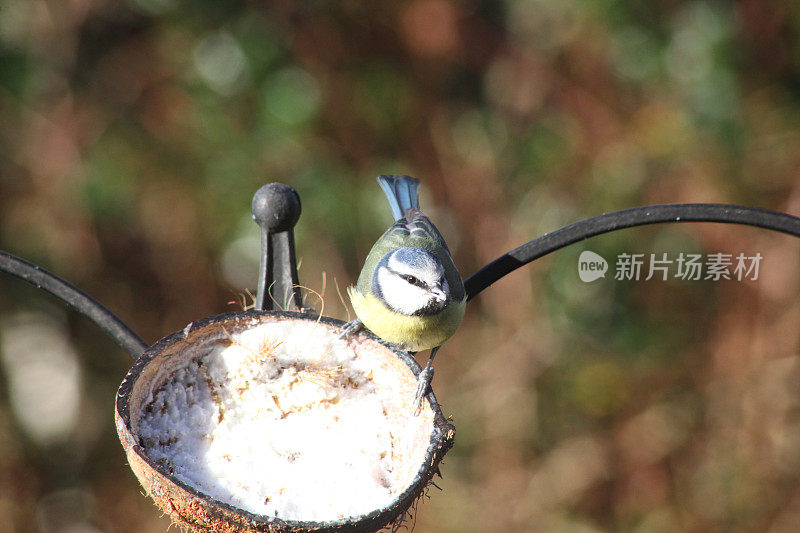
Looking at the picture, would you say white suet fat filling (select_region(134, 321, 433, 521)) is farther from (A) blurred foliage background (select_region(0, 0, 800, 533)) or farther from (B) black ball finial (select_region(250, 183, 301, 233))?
(A) blurred foliage background (select_region(0, 0, 800, 533))

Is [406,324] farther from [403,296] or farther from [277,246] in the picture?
[277,246]

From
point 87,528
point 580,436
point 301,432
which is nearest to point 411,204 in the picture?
point 301,432

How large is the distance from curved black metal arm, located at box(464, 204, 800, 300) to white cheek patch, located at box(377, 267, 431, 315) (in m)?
0.35

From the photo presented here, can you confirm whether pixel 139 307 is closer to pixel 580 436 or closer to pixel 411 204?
pixel 411 204

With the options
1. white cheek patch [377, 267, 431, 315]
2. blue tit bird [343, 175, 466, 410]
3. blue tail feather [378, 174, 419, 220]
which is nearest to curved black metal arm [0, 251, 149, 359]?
blue tit bird [343, 175, 466, 410]

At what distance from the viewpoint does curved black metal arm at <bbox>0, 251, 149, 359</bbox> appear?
163cm

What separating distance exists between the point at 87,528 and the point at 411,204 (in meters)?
2.47

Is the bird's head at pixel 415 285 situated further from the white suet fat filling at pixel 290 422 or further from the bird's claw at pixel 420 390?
the bird's claw at pixel 420 390

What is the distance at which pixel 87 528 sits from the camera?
367cm

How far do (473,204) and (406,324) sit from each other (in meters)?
1.80

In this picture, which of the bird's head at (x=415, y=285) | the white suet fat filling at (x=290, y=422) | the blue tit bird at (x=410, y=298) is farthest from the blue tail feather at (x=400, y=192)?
the white suet fat filling at (x=290, y=422)

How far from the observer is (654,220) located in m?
1.56

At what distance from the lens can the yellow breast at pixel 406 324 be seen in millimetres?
1973

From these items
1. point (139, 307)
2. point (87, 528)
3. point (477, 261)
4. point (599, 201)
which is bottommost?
→ point (87, 528)
